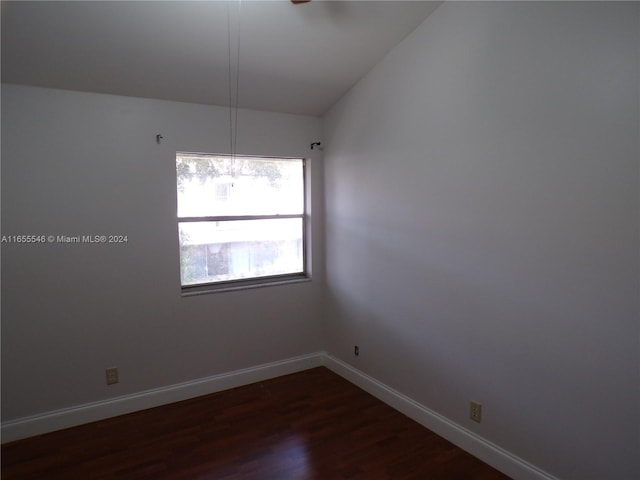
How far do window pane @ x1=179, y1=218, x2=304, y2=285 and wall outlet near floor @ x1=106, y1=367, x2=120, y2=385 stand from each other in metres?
0.82

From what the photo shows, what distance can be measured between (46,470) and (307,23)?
324 centimetres

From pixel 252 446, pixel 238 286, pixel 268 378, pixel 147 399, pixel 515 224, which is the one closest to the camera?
pixel 515 224

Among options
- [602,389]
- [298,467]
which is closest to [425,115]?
[602,389]

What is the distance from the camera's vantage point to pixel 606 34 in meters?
1.68

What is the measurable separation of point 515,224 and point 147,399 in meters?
2.97

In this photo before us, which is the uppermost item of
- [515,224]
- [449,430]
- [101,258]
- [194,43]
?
[194,43]

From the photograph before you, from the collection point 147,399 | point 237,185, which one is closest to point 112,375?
point 147,399

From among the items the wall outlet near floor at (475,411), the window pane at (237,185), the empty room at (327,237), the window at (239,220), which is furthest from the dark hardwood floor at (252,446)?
the window pane at (237,185)

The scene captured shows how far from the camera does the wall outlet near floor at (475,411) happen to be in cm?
234

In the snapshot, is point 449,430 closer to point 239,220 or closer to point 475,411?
point 475,411

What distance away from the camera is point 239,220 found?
11.1ft

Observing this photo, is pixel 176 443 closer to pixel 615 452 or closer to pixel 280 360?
pixel 280 360

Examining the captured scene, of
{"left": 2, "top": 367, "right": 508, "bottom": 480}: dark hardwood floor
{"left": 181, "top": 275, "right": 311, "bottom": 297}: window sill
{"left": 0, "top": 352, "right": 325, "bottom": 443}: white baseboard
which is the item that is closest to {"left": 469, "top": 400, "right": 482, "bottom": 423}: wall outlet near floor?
{"left": 2, "top": 367, "right": 508, "bottom": 480}: dark hardwood floor

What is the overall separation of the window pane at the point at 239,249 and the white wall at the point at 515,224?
3.02ft
